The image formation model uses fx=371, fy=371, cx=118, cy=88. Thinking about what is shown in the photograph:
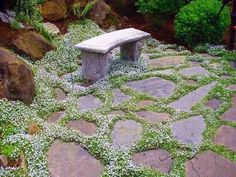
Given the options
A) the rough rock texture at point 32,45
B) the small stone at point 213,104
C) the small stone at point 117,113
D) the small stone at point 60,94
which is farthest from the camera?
the rough rock texture at point 32,45

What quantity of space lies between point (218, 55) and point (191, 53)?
22.8 inches

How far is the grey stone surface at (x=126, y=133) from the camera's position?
15.5 ft

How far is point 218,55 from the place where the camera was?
809 cm

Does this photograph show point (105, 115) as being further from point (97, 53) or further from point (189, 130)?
point (97, 53)

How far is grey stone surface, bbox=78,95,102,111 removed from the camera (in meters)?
5.68

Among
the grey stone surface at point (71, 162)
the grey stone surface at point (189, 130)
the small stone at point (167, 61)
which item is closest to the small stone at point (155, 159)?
the grey stone surface at point (189, 130)

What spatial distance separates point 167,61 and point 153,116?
8.31 feet

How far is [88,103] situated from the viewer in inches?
230

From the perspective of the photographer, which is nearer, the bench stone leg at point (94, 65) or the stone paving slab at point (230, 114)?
the stone paving slab at point (230, 114)

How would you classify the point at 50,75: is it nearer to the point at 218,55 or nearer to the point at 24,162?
the point at 24,162

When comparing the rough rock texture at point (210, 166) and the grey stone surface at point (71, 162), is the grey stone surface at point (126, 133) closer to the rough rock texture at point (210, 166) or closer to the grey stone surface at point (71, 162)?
the grey stone surface at point (71, 162)

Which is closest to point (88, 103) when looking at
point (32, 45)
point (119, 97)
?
point (119, 97)

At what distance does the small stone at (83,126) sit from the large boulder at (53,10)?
4.79 meters

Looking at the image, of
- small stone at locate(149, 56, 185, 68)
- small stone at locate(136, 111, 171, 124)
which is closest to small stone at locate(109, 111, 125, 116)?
small stone at locate(136, 111, 171, 124)
